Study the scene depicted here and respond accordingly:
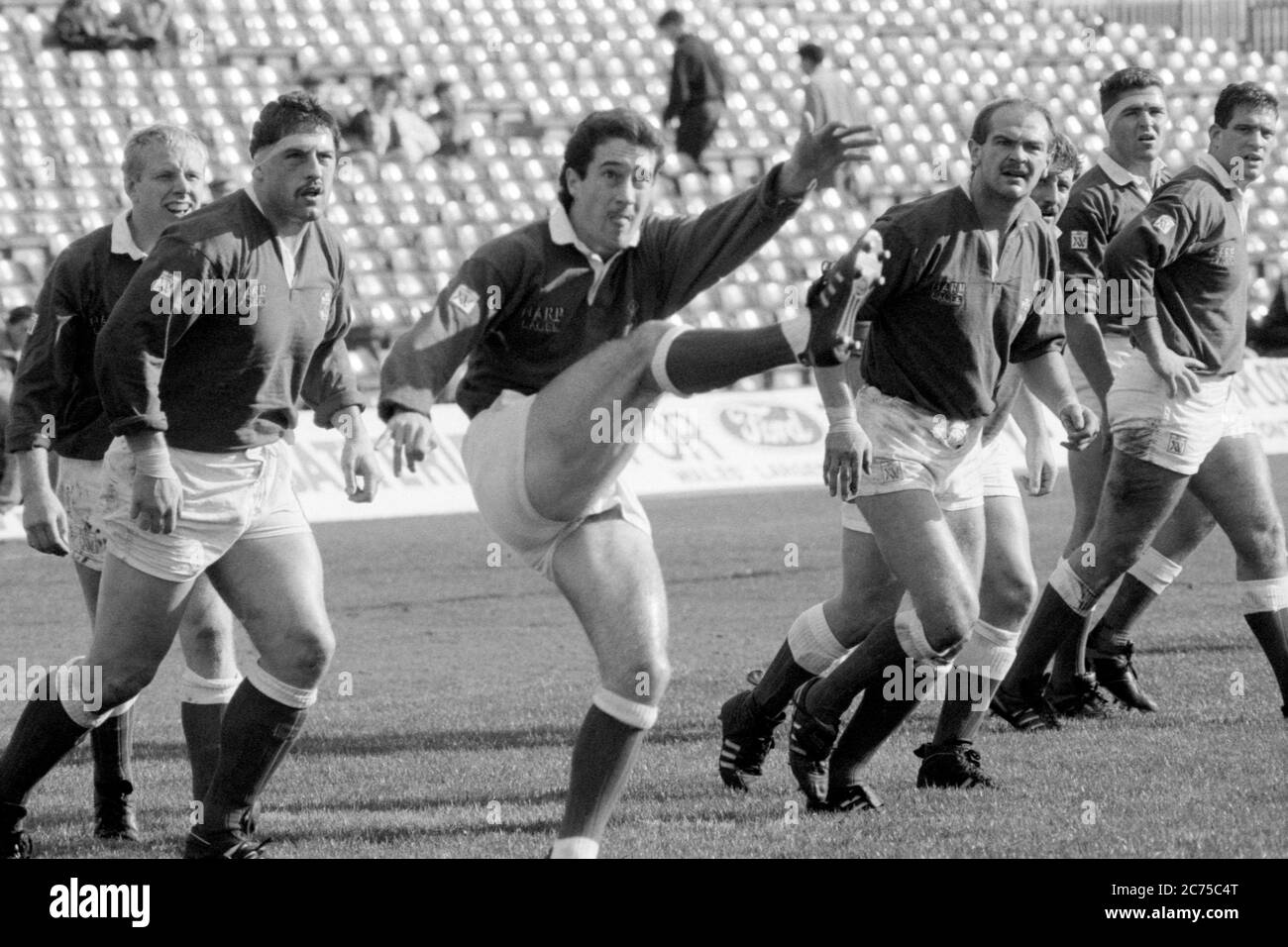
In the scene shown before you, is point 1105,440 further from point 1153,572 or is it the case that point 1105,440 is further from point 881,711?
point 881,711

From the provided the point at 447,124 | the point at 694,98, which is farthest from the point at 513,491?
the point at 694,98

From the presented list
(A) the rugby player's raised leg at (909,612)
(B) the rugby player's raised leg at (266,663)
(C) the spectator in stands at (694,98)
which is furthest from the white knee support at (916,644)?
(C) the spectator in stands at (694,98)

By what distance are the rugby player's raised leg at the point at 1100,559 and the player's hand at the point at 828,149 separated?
Answer: 276cm

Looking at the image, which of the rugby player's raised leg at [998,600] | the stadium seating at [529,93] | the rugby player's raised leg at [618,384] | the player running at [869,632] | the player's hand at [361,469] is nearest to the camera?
the rugby player's raised leg at [618,384]

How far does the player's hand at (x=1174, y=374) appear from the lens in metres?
6.77

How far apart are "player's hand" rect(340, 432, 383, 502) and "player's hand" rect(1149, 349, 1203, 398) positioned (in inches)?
115

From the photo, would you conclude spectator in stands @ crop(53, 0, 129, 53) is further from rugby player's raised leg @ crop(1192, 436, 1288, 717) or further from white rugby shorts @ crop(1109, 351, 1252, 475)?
rugby player's raised leg @ crop(1192, 436, 1288, 717)

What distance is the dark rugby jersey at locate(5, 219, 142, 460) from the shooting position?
218 inches

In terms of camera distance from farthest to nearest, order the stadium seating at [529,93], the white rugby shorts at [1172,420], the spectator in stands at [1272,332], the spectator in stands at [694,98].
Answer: the spectator in stands at [694,98] < the spectator in stands at [1272,332] < the stadium seating at [529,93] < the white rugby shorts at [1172,420]

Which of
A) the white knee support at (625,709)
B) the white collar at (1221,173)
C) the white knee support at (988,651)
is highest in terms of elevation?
the white collar at (1221,173)

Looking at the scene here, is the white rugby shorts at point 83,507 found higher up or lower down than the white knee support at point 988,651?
higher up

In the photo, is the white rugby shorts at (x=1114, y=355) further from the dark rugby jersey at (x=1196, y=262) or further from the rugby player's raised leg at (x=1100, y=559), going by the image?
the rugby player's raised leg at (x=1100, y=559)

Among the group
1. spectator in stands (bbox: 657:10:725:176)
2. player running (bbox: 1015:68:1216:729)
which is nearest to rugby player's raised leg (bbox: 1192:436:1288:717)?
player running (bbox: 1015:68:1216:729)
